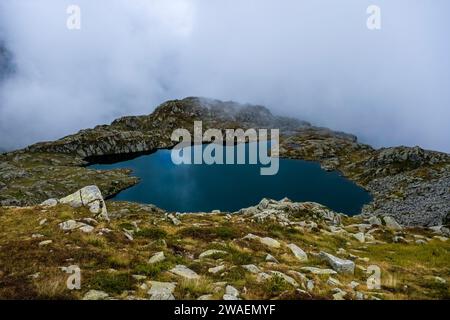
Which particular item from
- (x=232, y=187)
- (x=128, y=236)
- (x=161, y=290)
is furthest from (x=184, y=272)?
(x=232, y=187)

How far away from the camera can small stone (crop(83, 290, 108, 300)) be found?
15.2 m

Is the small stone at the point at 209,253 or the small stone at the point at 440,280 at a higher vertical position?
the small stone at the point at 209,253

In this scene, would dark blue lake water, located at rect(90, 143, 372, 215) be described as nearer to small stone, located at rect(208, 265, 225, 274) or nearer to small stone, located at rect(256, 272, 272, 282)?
small stone, located at rect(208, 265, 225, 274)

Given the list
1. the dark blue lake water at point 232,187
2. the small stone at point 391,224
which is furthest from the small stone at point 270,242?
the dark blue lake water at point 232,187

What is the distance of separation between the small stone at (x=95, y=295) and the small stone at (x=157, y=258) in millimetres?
4724

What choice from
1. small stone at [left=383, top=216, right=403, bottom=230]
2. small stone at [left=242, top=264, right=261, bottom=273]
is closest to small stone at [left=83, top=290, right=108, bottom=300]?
small stone at [left=242, top=264, right=261, bottom=273]

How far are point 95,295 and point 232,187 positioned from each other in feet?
416

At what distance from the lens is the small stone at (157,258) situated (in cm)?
2066

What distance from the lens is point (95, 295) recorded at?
15.5 metres

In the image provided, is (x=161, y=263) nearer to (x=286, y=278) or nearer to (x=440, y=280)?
(x=286, y=278)

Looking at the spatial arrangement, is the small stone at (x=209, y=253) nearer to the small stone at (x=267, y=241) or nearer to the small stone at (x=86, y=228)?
the small stone at (x=267, y=241)

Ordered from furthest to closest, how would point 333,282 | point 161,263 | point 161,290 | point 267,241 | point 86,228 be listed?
point 267,241 → point 86,228 → point 161,263 → point 333,282 → point 161,290

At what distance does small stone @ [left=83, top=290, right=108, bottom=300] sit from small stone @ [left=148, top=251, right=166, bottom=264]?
472cm
